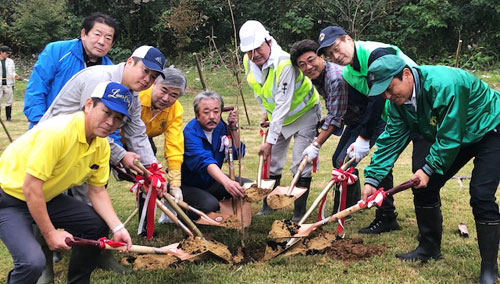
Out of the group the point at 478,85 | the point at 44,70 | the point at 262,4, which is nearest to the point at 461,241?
the point at 478,85

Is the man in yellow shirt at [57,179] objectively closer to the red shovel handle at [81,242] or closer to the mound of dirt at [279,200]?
the red shovel handle at [81,242]

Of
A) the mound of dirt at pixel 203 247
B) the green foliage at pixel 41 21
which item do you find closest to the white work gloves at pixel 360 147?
the mound of dirt at pixel 203 247

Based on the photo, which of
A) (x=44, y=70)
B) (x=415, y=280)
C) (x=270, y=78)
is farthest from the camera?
(x=270, y=78)

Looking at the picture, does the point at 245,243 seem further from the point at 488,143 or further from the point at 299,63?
the point at 488,143

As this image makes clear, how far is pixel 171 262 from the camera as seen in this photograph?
3605mm

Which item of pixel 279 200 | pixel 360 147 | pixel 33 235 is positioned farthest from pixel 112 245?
pixel 360 147

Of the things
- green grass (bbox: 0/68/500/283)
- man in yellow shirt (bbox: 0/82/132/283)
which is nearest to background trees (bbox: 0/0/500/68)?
green grass (bbox: 0/68/500/283)

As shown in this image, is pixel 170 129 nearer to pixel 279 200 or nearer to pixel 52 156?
pixel 279 200

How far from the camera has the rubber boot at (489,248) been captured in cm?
330

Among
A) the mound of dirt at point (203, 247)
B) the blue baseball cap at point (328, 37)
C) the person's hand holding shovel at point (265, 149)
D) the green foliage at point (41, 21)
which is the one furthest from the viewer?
the green foliage at point (41, 21)

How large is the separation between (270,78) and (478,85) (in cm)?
195

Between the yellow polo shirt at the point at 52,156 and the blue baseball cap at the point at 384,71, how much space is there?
175 cm

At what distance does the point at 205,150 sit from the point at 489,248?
8.13ft

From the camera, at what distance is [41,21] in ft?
69.3
